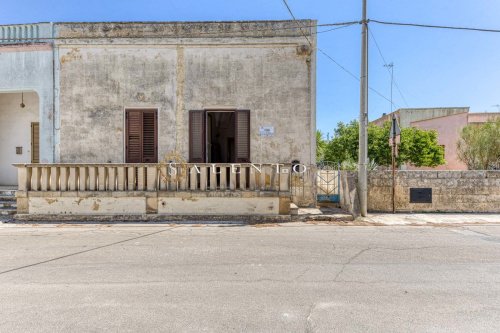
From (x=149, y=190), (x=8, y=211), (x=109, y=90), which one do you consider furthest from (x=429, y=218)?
(x=8, y=211)

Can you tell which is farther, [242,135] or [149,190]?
[242,135]

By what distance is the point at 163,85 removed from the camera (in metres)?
10.1

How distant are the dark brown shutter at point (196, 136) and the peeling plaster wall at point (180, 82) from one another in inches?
7.9

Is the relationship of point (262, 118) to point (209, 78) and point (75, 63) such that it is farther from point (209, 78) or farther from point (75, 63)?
point (75, 63)

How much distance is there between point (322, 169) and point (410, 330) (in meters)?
7.49

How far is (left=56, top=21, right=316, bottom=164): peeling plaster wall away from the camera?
995 centimetres

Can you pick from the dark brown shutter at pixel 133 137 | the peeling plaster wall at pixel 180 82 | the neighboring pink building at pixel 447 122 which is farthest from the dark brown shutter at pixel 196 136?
the neighboring pink building at pixel 447 122

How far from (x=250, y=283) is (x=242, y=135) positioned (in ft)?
21.4

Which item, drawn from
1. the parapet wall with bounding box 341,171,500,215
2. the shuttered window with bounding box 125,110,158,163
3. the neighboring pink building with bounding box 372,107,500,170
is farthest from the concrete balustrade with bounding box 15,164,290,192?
the neighboring pink building with bounding box 372,107,500,170

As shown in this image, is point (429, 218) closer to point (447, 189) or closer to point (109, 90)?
point (447, 189)

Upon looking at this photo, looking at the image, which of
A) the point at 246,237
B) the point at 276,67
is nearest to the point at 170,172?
the point at 246,237

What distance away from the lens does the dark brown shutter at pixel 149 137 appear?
10.2 metres

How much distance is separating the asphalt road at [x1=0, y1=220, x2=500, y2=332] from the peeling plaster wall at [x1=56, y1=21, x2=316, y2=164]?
3.93 meters

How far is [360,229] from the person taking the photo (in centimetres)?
770
